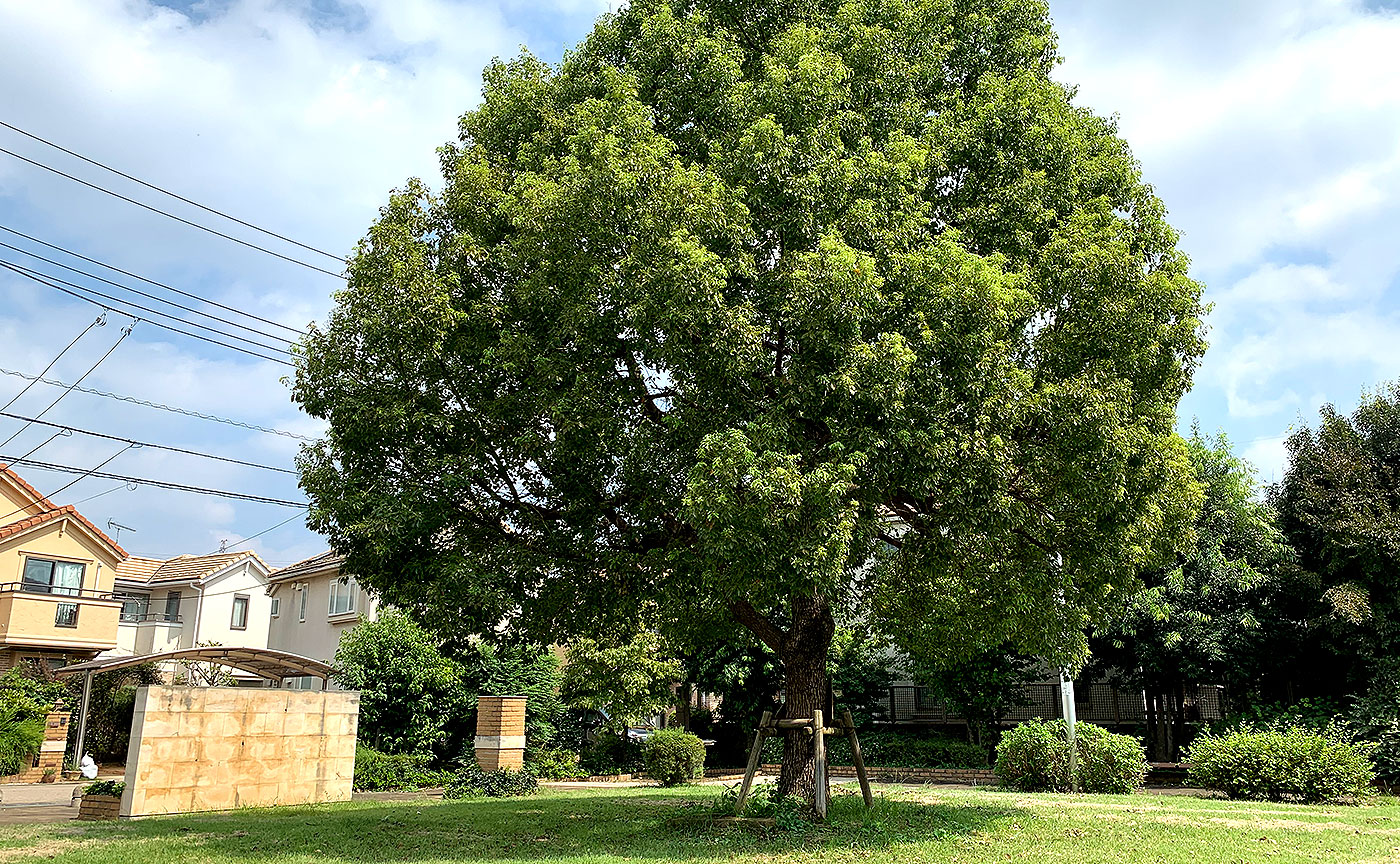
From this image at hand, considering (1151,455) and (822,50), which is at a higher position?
(822,50)

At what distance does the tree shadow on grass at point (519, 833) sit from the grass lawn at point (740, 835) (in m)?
0.03

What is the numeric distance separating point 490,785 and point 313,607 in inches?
815

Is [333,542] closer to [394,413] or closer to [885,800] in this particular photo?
[394,413]

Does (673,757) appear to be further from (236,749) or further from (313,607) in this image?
(313,607)

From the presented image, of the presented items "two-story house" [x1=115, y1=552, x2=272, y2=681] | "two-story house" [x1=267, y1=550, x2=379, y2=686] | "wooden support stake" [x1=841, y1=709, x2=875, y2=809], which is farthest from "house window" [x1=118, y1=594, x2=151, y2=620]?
"wooden support stake" [x1=841, y1=709, x2=875, y2=809]

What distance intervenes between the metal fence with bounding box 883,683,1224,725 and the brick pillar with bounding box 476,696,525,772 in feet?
43.0

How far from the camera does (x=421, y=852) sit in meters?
11.0

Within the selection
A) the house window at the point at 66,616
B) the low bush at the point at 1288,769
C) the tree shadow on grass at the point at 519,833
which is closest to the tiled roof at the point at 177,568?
the house window at the point at 66,616

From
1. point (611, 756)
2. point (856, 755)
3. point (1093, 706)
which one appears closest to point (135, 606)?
point (611, 756)

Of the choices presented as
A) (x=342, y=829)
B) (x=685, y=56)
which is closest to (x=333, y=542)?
(x=342, y=829)

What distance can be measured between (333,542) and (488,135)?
604 cm

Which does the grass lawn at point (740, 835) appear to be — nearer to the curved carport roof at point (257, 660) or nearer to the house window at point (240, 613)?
the curved carport roof at point (257, 660)

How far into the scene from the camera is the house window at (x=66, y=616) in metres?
33.2

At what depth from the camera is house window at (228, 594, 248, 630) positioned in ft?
148
